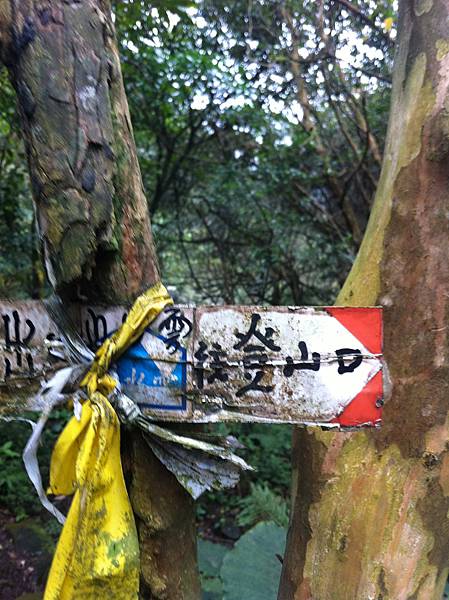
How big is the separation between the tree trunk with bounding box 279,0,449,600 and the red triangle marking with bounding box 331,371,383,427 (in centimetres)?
17

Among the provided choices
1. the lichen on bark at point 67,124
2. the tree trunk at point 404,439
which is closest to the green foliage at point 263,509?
the tree trunk at point 404,439

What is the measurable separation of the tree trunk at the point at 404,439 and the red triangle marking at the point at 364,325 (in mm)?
184

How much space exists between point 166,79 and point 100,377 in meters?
2.54

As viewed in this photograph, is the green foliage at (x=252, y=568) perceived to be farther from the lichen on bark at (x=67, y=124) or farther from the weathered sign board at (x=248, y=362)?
the lichen on bark at (x=67, y=124)

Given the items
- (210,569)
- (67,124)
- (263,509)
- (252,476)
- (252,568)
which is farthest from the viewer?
(252,476)

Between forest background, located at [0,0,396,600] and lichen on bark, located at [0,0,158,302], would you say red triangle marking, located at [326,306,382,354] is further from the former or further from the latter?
forest background, located at [0,0,396,600]

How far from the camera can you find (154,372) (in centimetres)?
69

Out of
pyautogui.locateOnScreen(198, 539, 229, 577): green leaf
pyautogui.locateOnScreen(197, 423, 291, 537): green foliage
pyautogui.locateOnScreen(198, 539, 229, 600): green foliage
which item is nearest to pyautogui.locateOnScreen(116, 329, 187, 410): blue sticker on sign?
pyautogui.locateOnScreen(198, 539, 229, 600): green foliage

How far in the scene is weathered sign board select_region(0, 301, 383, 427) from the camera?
64 centimetres

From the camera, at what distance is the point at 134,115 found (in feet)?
10.4

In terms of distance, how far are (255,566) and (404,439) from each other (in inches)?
30.6

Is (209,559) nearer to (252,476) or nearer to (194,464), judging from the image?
(194,464)

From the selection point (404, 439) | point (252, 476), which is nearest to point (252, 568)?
point (404, 439)

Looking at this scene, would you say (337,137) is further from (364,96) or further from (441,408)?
(441,408)
